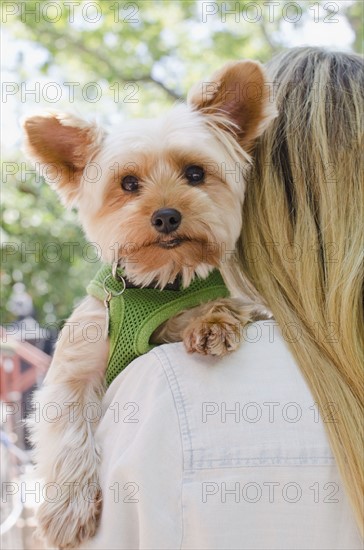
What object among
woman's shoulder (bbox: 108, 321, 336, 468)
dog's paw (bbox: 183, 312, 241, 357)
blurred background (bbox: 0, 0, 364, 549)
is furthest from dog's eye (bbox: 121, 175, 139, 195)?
blurred background (bbox: 0, 0, 364, 549)

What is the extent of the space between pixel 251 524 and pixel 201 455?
5.8 inches

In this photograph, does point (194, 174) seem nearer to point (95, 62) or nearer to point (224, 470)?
point (224, 470)

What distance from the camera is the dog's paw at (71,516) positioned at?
1421mm

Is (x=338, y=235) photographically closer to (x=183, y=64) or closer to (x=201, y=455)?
(x=201, y=455)

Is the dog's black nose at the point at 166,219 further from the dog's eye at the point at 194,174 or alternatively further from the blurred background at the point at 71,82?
the blurred background at the point at 71,82

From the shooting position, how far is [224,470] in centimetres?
121

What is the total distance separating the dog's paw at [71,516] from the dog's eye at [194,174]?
879mm

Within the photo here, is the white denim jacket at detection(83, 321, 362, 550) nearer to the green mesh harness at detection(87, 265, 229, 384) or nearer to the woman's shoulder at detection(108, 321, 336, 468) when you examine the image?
the woman's shoulder at detection(108, 321, 336, 468)

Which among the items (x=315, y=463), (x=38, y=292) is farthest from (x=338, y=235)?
(x=38, y=292)

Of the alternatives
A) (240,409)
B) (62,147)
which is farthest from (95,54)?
(240,409)

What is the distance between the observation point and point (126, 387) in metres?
1.35

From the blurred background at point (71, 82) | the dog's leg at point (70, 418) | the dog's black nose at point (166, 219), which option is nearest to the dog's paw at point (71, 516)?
the dog's leg at point (70, 418)

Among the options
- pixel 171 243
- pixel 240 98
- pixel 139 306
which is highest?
pixel 240 98

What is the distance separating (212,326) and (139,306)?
267 mm
